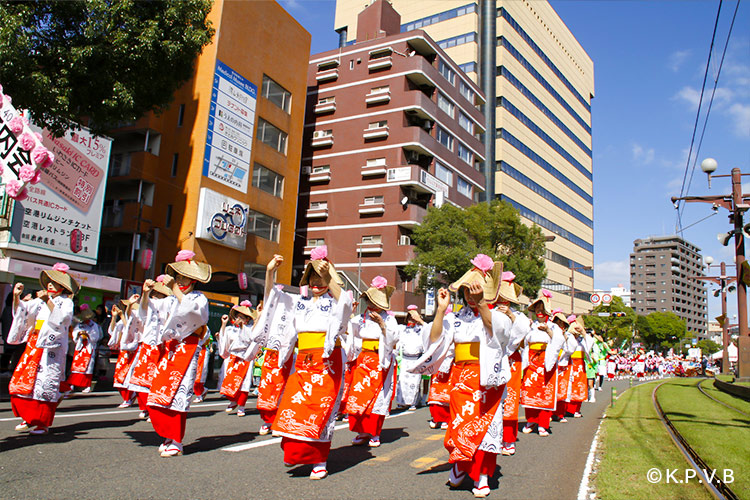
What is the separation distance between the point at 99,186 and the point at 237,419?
14.6 meters

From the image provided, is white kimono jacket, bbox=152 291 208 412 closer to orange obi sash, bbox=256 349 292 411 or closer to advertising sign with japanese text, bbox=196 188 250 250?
orange obi sash, bbox=256 349 292 411

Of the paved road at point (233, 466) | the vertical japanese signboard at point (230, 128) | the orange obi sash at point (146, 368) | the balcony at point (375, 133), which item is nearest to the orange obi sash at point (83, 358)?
the paved road at point (233, 466)

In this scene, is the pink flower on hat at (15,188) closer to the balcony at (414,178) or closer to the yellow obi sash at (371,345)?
the yellow obi sash at (371,345)

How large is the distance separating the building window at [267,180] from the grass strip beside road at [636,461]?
22432 mm

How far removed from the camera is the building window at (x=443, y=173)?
4216 centimetres

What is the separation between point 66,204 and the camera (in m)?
19.4

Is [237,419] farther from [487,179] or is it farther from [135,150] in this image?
[487,179]

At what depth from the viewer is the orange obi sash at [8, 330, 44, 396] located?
680 centimetres

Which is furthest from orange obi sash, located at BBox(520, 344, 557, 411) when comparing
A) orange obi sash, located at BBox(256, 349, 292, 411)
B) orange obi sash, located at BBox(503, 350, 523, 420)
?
orange obi sash, located at BBox(256, 349, 292, 411)

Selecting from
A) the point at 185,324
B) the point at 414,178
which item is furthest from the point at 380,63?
the point at 185,324

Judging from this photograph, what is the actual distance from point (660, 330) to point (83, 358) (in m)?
91.6

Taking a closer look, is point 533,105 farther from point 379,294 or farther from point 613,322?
point 379,294

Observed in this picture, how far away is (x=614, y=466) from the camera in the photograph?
623 centimetres

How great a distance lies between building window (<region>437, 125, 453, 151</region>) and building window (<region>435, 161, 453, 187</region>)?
1889mm
